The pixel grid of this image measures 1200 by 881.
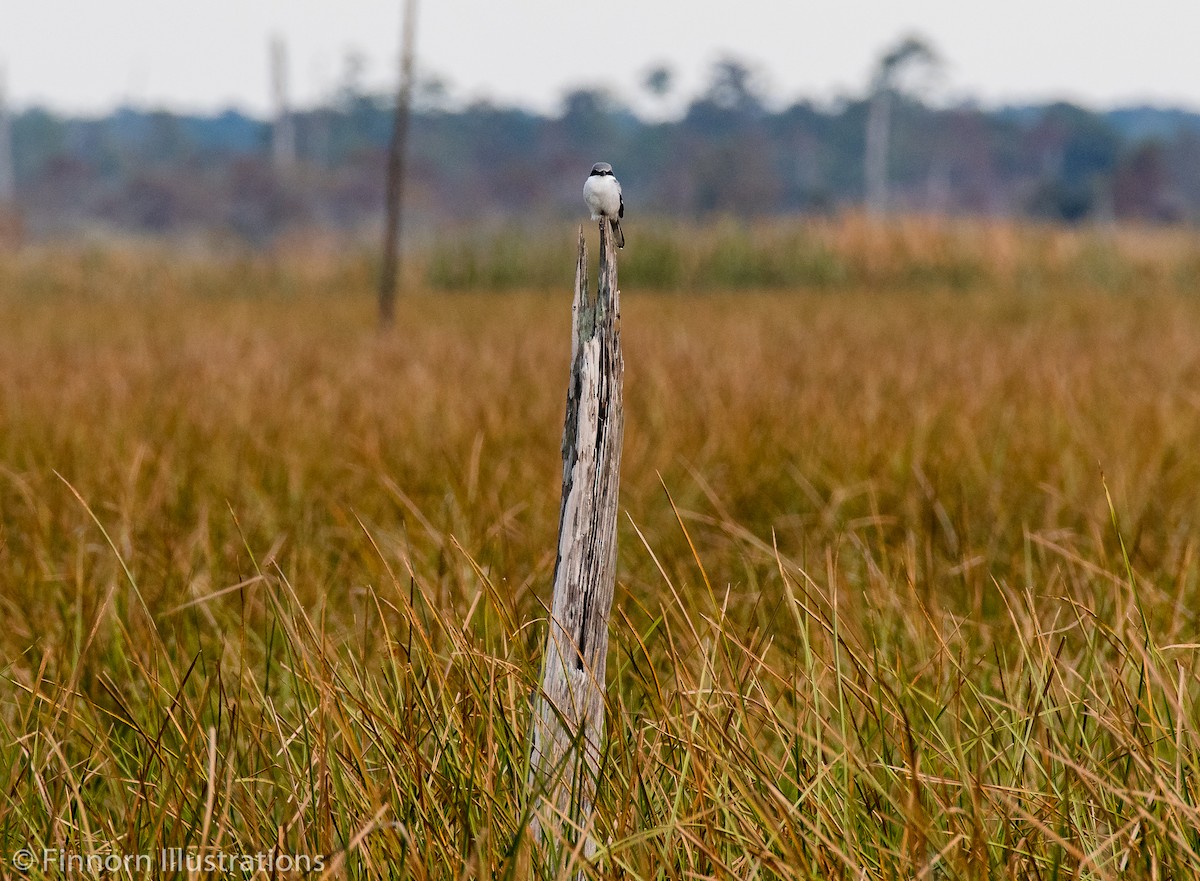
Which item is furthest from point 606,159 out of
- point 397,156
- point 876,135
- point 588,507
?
point 588,507

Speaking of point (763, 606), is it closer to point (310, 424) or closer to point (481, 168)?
point (310, 424)

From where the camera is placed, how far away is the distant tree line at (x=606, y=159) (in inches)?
2869

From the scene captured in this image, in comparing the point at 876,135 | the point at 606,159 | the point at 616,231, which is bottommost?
the point at 616,231

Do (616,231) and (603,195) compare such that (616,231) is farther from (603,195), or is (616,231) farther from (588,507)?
(588,507)

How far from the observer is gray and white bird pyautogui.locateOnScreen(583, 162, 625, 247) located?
58.3 inches

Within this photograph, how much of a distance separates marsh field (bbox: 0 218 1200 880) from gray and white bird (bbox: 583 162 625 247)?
476 millimetres

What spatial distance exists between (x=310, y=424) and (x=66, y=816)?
2.58 meters

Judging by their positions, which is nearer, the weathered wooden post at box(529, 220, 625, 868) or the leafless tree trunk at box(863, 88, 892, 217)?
the weathered wooden post at box(529, 220, 625, 868)

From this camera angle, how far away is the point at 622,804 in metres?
1.39

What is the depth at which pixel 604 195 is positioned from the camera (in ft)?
4.86

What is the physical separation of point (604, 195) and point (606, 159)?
87.1m

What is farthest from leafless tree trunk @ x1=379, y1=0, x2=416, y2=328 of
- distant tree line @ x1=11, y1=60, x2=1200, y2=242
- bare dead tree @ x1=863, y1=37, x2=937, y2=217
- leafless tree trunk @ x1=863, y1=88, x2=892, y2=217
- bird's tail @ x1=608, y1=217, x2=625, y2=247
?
leafless tree trunk @ x1=863, y1=88, x2=892, y2=217

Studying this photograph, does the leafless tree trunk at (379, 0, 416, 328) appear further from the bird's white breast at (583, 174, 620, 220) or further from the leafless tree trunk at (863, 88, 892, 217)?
the leafless tree trunk at (863, 88, 892, 217)

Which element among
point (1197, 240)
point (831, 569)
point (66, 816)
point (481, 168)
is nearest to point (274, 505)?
point (66, 816)
